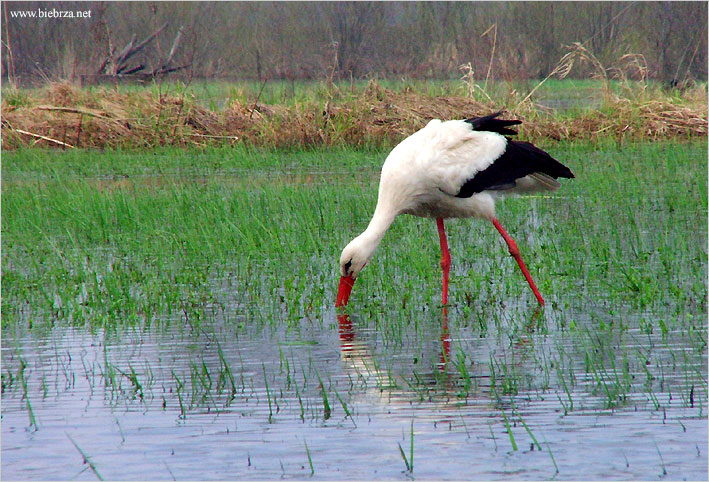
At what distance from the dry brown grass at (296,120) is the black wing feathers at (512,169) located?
9532 millimetres

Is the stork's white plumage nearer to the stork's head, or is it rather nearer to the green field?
the stork's head

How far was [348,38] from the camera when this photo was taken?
37.2 metres

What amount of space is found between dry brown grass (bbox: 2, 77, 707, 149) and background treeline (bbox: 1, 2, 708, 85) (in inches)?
512

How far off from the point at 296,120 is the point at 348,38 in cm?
1988

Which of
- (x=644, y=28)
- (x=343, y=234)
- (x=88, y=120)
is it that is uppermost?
(x=644, y=28)

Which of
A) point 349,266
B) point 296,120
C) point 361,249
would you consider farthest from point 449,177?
point 296,120

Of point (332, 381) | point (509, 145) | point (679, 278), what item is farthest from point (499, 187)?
point (332, 381)

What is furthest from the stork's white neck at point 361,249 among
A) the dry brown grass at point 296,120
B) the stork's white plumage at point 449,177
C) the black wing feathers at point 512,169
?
the dry brown grass at point 296,120

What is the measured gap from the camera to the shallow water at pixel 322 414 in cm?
409

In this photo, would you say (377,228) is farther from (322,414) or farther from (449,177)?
(322,414)

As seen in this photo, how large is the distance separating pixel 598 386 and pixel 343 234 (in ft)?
16.7

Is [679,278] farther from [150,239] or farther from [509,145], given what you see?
[150,239]

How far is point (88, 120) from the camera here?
18.7 meters

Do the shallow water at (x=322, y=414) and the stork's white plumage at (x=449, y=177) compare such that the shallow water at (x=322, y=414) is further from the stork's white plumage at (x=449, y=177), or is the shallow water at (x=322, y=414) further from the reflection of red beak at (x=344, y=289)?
the stork's white plumage at (x=449, y=177)
